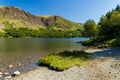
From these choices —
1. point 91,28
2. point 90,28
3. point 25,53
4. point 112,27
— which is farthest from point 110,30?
point 25,53

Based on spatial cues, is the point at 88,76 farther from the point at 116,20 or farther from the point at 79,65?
the point at 116,20

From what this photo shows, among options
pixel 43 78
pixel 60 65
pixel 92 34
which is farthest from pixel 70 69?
pixel 92 34

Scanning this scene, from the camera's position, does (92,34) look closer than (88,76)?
No

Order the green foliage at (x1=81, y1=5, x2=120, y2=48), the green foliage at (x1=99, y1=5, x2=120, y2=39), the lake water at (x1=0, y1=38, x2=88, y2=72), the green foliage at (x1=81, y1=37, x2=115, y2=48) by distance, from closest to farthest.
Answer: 1. the lake water at (x1=0, y1=38, x2=88, y2=72)
2. the green foliage at (x1=81, y1=37, x2=115, y2=48)
3. the green foliage at (x1=81, y1=5, x2=120, y2=48)
4. the green foliage at (x1=99, y1=5, x2=120, y2=39)

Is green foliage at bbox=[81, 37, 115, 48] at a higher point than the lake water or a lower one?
higher

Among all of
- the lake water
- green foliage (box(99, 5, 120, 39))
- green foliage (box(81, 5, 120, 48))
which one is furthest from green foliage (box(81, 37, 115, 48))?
the lake water

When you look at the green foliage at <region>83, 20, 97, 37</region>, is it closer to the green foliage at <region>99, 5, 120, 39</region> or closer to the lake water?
the green foliage at <region>99, 5, 120, 39</region>

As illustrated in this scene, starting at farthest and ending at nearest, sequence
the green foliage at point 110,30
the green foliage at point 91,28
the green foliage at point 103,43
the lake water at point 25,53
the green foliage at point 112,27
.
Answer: the green foliage at point 91,28
the green foliage at point 112,27
the green foliage at point 110,30
the green foliage at point 103,43
the lake water at point 25,53

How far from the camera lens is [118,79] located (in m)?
23.3

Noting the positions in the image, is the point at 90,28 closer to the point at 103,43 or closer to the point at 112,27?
the point at 112,27

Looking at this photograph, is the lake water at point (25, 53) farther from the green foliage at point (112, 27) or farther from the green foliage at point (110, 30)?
the green foliage at point (112, 27)

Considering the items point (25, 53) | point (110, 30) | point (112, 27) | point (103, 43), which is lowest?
point (25, 53)

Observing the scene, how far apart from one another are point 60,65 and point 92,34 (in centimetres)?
9784

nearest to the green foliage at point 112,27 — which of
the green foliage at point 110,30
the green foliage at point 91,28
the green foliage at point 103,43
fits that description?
the green foliage at point 110,30
